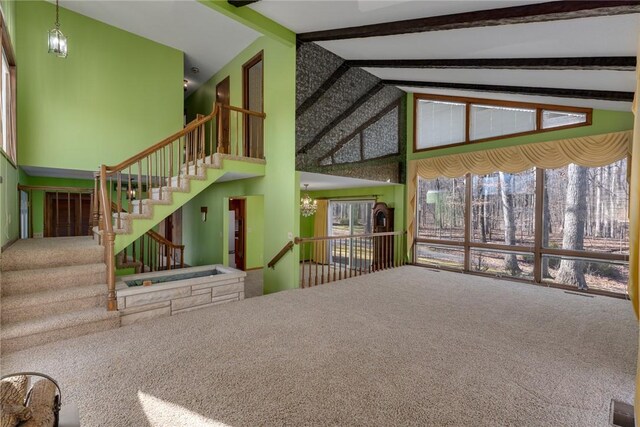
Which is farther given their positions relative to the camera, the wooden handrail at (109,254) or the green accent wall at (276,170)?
the green accent wall at (276,170)

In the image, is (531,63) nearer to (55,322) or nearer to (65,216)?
(55,322)

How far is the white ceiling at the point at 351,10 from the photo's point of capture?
317cm

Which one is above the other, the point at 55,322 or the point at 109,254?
the point at 109,254

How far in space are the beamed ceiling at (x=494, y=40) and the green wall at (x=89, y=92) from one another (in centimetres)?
323

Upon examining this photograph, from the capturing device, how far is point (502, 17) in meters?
2.96

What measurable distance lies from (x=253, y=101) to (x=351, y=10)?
3.22 m

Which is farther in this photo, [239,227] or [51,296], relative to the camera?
[239,227]

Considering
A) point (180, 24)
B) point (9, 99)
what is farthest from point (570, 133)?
point (9, 99)

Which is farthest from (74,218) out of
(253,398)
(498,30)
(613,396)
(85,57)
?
(613,396)

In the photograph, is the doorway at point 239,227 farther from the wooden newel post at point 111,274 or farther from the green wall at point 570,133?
the green wall at point 570,133

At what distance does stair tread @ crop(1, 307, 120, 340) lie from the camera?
2.75 m

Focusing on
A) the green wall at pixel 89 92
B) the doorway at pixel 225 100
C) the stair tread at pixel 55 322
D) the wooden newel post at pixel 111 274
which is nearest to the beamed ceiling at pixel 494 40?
the doorway at pixel 225 100

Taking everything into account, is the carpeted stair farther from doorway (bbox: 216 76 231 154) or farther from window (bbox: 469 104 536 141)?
window (bbox: 469 104 536 141)

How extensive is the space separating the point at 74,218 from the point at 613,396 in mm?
9018
